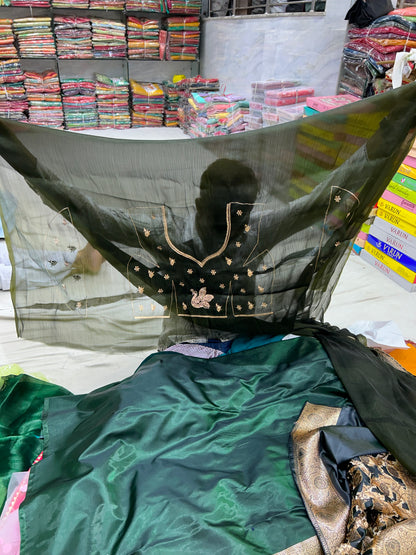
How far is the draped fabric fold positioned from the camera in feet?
3.21

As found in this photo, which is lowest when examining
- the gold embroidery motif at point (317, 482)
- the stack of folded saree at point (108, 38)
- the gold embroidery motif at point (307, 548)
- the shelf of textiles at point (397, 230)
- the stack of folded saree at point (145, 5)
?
the shelf of textiles at point (397, 230)

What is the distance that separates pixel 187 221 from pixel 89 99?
4133 mm

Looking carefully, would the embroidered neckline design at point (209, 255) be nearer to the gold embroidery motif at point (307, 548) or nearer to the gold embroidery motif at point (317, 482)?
the gold embroidery motif at point (317, 482)

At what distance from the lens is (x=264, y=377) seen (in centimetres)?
107

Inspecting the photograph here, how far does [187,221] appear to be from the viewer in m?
1.05

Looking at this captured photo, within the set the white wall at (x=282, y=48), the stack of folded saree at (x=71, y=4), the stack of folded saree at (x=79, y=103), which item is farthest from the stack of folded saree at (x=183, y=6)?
the stack of folded saree at (x=79, y=103)

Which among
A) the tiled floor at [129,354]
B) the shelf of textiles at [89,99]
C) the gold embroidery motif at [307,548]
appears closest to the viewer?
the gold embroidery motif at [307,548]

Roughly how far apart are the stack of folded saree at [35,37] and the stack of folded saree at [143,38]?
0.81 meters

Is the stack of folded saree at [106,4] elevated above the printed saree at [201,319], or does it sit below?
above

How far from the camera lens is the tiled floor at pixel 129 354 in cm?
151

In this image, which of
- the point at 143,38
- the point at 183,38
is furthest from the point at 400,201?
the point at 143,38

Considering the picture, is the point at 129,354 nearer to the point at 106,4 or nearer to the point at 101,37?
the point at 101,37

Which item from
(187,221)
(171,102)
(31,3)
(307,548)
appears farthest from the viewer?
(171,102)

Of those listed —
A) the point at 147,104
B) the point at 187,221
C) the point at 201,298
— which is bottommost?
the point at 147,104
